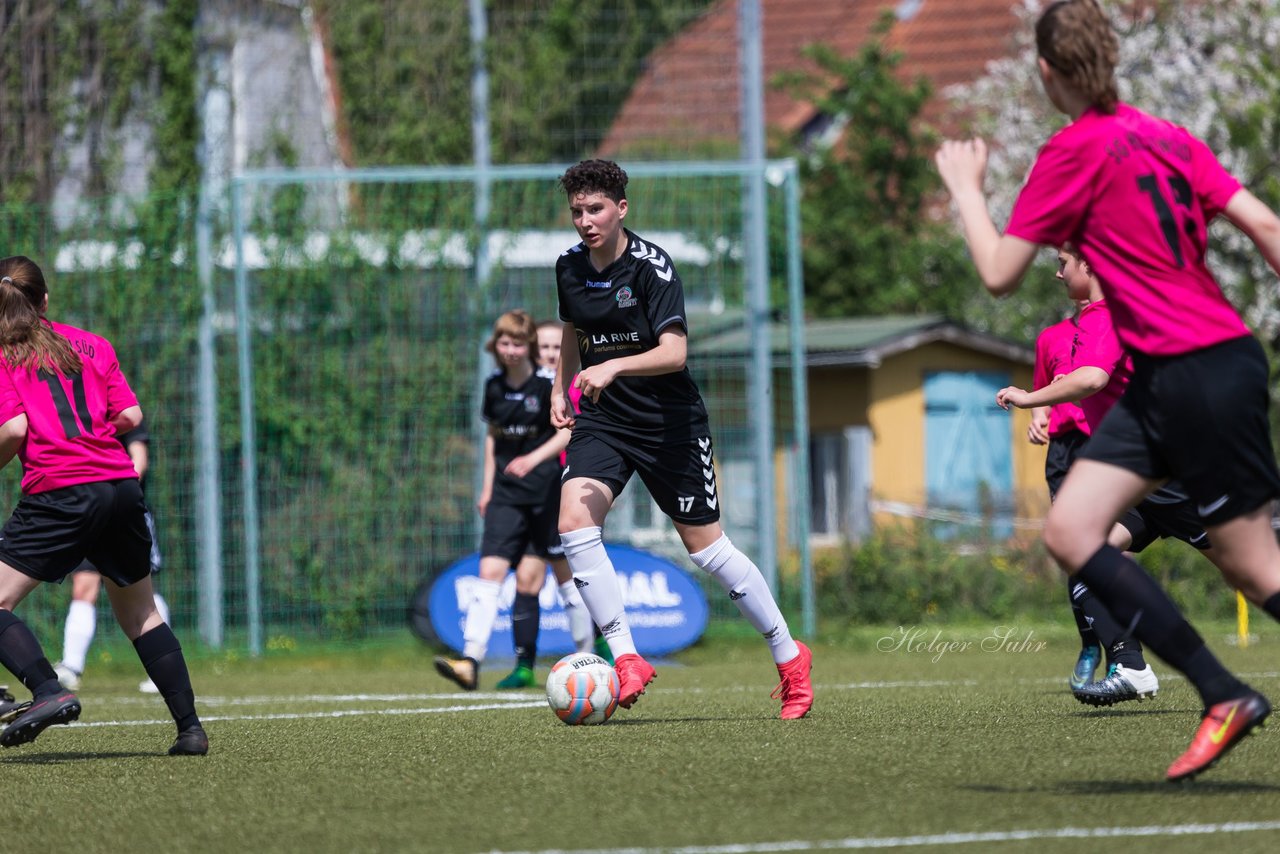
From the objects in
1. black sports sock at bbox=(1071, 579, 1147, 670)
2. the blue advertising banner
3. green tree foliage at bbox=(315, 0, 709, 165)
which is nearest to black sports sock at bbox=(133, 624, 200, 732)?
black sports sock at bbox=(1071, 579, 1147, 670)

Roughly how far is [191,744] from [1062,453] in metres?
3.91

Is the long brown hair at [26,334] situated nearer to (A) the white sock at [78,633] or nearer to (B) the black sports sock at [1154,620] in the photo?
(B) the black sports sock at [1154,620]

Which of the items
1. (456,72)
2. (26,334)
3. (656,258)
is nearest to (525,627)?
(656,258)

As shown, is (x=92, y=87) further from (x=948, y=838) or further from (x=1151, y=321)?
(x=948, y=838)

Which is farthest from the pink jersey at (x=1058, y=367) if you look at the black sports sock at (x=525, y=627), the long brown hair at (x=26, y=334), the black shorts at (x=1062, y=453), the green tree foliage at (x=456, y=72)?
the green tree foliage at (x=456, y=72)

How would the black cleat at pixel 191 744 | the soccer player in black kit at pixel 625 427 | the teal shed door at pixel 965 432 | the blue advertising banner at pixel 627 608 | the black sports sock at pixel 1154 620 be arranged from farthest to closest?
the teal shed door at pixel 965 432
the blue advertising banner at pixel 627 608
the soccer player in black kit at pixel 625 427
the black cleat at pixel 191 744
the black sports sock at pixel 1154 620

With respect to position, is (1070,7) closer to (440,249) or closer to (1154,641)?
(1154,641)

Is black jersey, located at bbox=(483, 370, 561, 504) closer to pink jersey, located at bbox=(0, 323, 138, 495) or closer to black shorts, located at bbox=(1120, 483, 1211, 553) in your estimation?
black shorts, located at bbox=(1120, 483, 1211, 553)

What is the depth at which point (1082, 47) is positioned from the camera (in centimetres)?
475

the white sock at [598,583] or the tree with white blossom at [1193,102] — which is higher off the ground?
the tree with white blossom at [1193,102]

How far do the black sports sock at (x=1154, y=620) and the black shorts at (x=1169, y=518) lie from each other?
8.34 feet

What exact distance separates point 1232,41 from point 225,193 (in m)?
12.3

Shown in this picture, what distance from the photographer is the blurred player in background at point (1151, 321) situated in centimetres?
473

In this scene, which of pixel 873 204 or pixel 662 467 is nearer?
pixel 662 467
